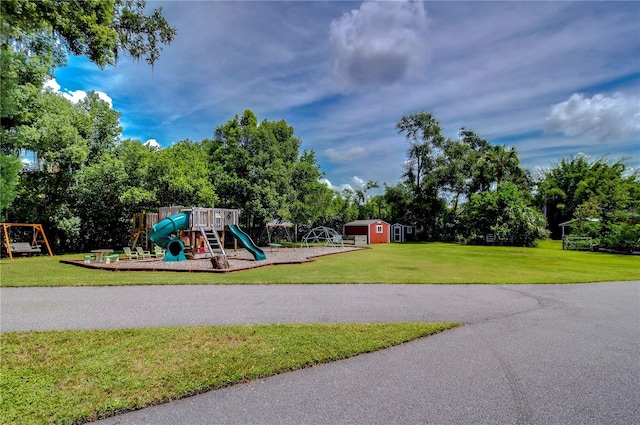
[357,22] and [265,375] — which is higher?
[357,22]

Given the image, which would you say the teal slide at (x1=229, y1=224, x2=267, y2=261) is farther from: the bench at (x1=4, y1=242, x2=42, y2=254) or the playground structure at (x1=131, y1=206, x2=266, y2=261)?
the bench at (x1=4, y1=242, x2=42, y2=254)

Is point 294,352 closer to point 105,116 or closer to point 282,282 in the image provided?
point 282,282

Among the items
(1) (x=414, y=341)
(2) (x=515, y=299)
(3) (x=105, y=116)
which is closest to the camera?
(1) (x=414, y=341)

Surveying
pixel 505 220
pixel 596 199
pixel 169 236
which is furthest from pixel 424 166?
pixel 169 236

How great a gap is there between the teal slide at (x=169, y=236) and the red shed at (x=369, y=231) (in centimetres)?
2305

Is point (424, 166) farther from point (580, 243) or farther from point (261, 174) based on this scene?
point (261, 174)

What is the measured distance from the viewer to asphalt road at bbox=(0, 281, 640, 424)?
9.25 feet

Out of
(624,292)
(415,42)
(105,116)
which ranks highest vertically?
(105,116)

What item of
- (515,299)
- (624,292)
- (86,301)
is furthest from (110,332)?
(624,292)

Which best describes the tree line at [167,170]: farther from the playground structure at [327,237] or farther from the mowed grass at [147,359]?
the mowed grass at [147,359]

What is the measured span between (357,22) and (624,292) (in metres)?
9.15

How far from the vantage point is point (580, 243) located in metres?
24.0

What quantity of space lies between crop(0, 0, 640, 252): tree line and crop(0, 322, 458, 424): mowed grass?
218 cm

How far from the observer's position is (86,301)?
6.46 metres
